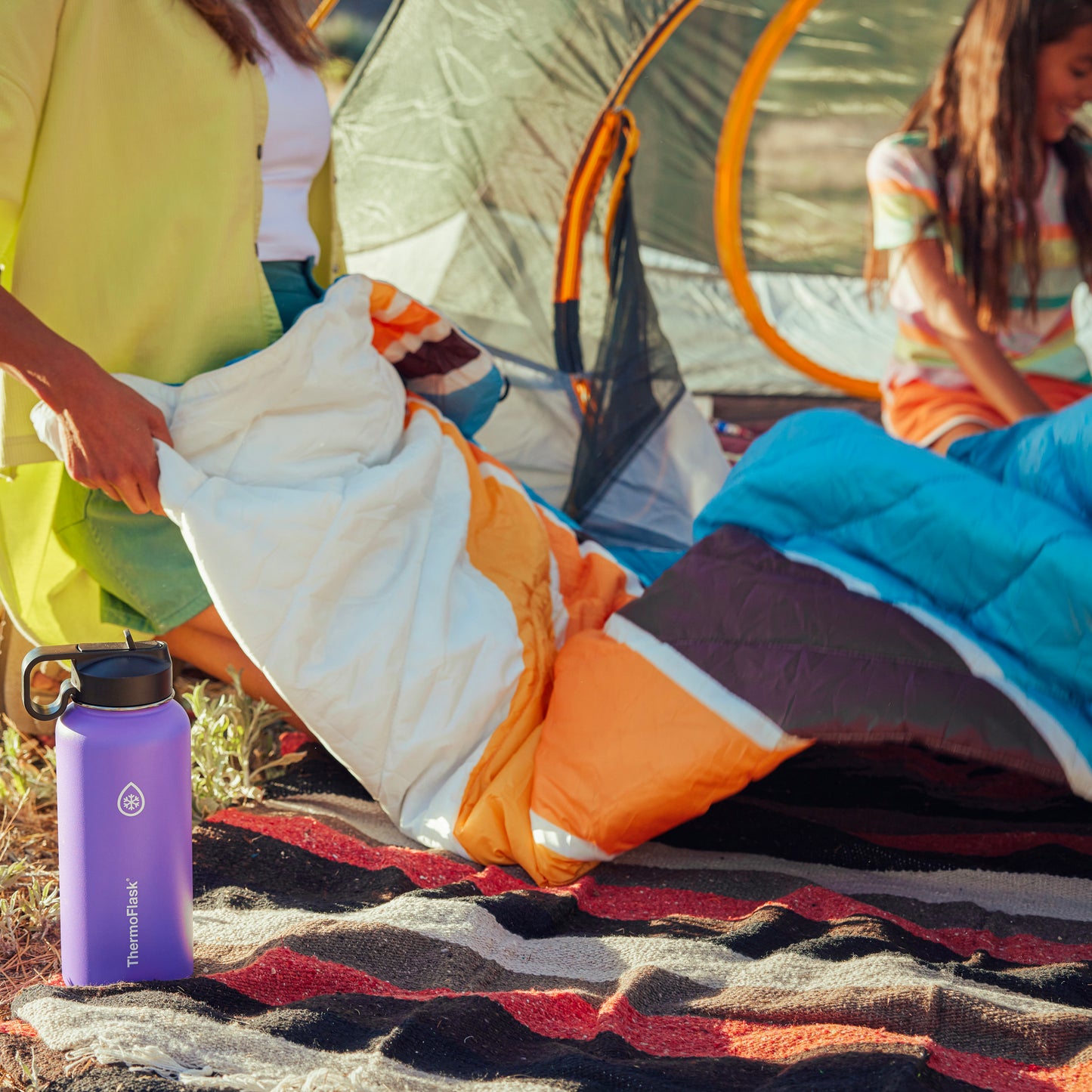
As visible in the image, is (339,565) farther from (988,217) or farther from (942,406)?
(988,217)

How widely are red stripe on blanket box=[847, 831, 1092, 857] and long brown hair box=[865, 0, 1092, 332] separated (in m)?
1.07

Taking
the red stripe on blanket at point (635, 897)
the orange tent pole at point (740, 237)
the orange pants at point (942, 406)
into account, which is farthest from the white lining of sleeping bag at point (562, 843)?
the orange tent pole at point (740, 237)

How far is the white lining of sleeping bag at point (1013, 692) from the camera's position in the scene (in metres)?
1.20

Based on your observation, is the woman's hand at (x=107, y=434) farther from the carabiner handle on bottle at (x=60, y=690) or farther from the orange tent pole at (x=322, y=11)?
the orange tent pole at (x=322, y=11)

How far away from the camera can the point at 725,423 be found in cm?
310

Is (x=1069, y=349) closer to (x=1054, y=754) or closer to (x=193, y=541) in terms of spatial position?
(x=1054, y=754)

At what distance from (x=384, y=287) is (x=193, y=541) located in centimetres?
45

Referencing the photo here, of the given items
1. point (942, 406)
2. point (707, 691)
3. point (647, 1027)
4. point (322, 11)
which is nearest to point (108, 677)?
point (647, 1027)

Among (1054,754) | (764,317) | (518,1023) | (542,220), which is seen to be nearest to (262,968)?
(518,1023)

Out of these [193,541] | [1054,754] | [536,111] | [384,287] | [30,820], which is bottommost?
[30,820]

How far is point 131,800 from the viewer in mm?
913

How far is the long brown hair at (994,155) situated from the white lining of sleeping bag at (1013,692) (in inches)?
39.5

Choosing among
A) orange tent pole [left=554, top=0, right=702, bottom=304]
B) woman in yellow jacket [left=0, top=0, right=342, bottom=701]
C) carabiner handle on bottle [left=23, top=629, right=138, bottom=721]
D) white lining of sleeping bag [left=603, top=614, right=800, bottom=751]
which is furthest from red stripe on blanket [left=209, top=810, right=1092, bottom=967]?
orange tent pole [left=554, top=0, right=702, bottom=304]

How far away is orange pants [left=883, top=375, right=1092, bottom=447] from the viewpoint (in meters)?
2.03
